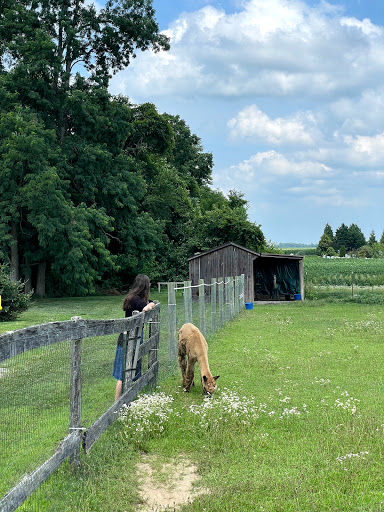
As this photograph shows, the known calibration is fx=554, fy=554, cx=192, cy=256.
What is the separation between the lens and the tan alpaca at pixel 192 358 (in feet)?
27.6

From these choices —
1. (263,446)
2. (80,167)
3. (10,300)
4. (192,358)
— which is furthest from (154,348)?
(80,167)

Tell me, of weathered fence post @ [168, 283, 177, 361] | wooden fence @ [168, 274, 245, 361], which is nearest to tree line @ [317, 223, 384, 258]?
wooden fence @ [168, 274, 245, 361]

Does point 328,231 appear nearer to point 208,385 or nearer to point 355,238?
point 355,238

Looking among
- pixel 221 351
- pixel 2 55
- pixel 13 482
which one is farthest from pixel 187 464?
pixel 2 55

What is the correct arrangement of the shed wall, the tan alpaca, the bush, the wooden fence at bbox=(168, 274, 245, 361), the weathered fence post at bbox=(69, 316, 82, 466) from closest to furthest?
the weathered fence post at bbox=(69, 316, 82, 466) < the tan alpaca < the wooden fence at bbox=(168, 274, 245, 361) < the bush < the shed wall

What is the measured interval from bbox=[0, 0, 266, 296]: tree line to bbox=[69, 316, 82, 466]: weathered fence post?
27060 millimetres

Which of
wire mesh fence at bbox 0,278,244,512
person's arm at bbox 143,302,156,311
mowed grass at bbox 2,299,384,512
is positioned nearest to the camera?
wire mesh fence at bbox 0,278,244,512

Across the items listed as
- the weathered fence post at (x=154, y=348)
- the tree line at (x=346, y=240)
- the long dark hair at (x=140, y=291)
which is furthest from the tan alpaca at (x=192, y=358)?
the tree line at (x=346, y=240)

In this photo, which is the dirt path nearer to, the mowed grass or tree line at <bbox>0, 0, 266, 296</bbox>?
the mowed grass

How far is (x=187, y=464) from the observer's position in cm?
574

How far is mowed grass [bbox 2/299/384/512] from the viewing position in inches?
187

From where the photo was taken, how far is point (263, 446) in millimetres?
6184

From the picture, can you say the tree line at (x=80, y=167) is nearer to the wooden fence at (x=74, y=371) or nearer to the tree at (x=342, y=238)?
the wooden fence at (x=74, y=371)

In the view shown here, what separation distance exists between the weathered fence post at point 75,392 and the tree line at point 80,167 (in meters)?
27.1
